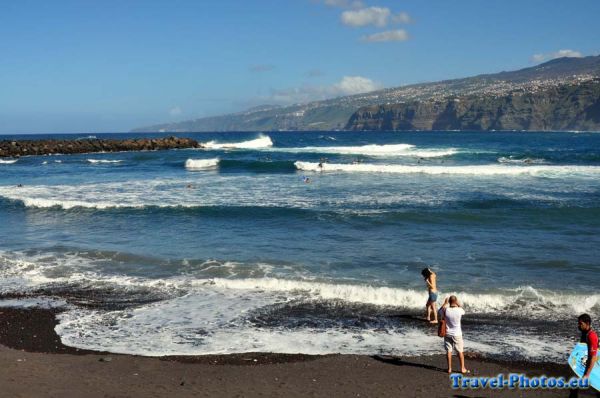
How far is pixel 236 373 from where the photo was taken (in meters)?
8.24

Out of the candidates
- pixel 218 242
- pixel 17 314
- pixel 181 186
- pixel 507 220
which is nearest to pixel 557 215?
pixel 507 220

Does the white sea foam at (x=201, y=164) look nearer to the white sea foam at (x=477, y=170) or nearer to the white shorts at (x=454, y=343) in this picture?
the white sea foam at (x=477, y=170)

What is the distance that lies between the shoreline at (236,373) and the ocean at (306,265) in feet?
1.33

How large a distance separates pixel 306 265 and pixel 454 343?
6.47 meters

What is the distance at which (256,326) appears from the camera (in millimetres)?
10297

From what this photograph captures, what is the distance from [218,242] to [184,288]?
15.7 feet

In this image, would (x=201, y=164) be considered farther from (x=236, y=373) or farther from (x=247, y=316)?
(x=236, y=373)

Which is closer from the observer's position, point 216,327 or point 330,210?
point 216,327

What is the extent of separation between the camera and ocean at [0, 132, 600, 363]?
32.5 feet

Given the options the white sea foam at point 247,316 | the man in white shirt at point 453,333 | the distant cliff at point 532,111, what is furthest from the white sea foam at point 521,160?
the distant cliff at point 532,111

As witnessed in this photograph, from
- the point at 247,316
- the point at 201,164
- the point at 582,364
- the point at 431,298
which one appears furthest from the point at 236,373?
the point at 201,164

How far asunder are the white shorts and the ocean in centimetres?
83

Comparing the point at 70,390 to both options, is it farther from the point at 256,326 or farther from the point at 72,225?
the point at 72,225

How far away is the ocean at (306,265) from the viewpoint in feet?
32.5
